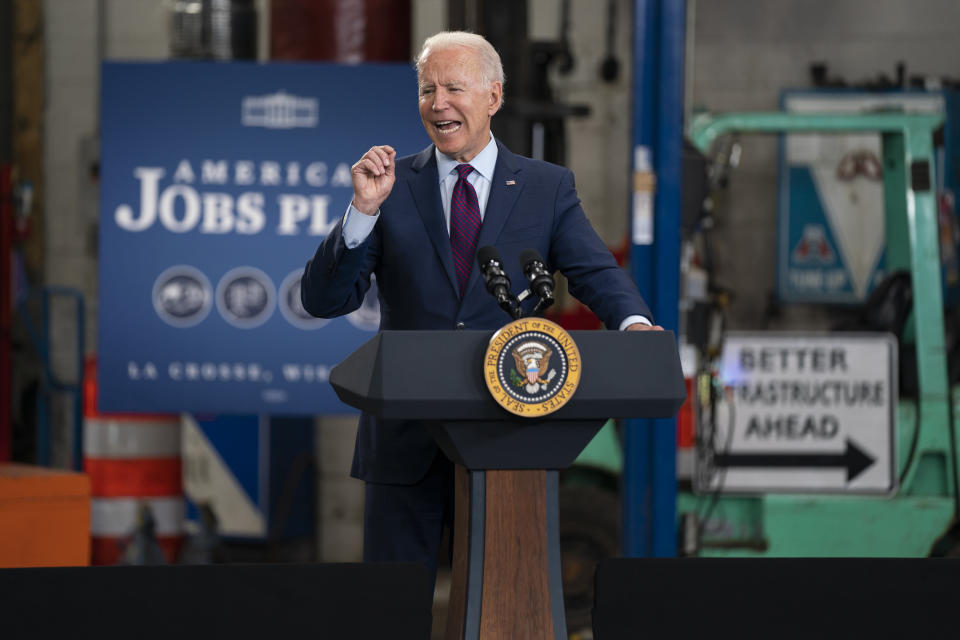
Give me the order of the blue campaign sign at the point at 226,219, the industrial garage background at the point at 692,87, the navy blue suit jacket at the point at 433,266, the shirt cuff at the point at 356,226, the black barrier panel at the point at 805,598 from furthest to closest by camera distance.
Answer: the industrial garage background at the point at 692,87
the blue campaign sign at the point at 226,219
the navy blue suit jacket at the point at 433,266
the shirt cuff at the point at 356,226
the black barrier panel at the point at 805,598

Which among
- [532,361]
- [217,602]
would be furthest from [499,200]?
[217,602]

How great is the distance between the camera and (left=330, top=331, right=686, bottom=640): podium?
1.59 metres

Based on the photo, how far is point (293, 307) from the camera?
421 centimetres

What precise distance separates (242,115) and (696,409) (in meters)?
1.87

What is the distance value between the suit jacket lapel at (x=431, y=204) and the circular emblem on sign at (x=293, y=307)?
→ 2210 millimetres

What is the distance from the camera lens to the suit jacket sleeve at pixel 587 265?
1919 mm

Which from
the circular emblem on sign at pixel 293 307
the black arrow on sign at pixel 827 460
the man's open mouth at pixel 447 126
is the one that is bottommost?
the black arrow on sign at pixel 827 460

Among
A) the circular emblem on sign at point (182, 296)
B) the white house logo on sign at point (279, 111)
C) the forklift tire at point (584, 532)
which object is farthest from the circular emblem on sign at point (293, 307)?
the forklift tire at point (584, 532)

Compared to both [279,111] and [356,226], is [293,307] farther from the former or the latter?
[356,226]

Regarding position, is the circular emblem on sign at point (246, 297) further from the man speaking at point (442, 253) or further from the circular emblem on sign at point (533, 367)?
the circular emblem on sign at point (533, 367)

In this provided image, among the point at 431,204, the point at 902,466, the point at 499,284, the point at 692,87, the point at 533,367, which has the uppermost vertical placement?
the point at 692,87

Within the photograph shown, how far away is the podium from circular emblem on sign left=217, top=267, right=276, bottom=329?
261 centimetres

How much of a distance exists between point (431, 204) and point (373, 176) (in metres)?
0.22

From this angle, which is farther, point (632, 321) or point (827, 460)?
point (827, 460)
